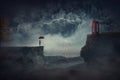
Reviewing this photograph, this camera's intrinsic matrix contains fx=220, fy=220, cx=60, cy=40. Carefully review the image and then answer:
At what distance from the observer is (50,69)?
72.6ft

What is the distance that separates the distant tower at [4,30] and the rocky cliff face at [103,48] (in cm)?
846

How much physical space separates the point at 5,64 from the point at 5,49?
136 centimetres

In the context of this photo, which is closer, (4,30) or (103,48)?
(103,48)

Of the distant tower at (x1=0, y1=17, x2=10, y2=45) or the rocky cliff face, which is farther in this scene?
the distant tower at (x1=0, y1=17, x2=10, y2=45)

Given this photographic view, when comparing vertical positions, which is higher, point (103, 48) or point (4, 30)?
point (4, 30)

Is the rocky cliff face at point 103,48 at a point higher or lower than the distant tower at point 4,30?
lower

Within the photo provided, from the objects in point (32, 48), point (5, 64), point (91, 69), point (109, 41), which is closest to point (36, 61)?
point (32, 48)

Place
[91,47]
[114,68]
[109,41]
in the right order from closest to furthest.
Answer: [114,68], [109,41], [91,47]

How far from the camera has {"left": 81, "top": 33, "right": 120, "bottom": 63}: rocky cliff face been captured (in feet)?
67.3

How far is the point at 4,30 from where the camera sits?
23.1 meters

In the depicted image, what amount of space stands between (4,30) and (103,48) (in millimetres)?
10360

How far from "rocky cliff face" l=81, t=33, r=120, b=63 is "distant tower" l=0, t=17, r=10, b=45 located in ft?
27.8

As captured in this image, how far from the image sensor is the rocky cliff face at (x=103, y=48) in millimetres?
20516

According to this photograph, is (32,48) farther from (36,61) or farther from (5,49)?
(5,49)
